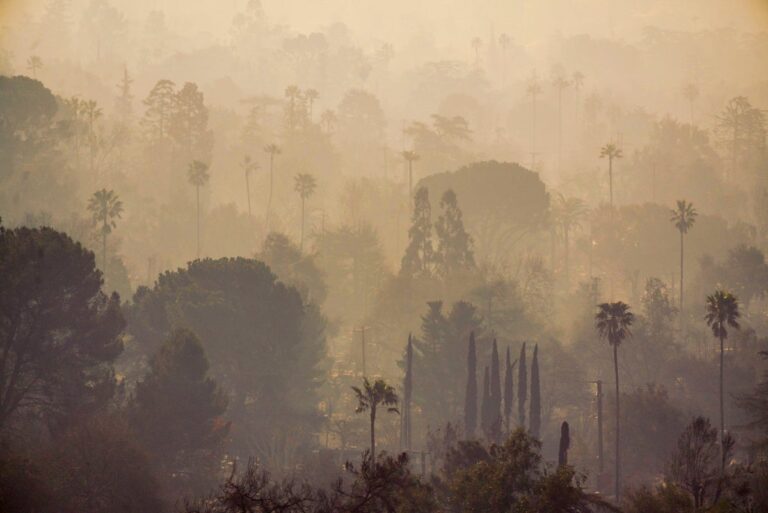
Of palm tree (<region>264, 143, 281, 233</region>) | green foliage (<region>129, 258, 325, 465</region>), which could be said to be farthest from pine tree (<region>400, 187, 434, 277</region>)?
palm tree (<region>264, 143, 281, 233</region>)

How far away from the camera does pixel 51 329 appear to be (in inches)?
2827

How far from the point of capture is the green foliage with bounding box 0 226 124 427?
229 feet

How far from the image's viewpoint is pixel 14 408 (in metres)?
68.1

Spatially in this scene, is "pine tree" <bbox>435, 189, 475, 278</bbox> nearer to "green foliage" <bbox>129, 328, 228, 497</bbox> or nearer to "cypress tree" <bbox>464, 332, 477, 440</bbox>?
"cypress tree" <bbox>464, 332, 477, 440</bbox>

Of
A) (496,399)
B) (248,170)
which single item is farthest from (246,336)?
(248,170)

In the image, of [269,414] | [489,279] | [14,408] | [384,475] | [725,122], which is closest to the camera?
[384,475]

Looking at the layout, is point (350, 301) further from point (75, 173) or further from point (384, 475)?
point (384, 475)

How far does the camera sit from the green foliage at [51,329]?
69688 millimetres

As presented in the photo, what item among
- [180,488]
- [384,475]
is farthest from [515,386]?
[384,475]

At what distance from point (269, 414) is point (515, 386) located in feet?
80.4

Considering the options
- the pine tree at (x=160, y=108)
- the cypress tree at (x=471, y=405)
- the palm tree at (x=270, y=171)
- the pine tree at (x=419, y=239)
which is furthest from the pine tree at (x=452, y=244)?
the pine tree at (x=160, y=108)

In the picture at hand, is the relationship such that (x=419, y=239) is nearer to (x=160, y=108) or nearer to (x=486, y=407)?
(x=486, y=407)

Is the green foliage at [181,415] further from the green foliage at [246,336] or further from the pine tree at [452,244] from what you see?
the pine tree at [452,244]

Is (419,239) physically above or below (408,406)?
above
